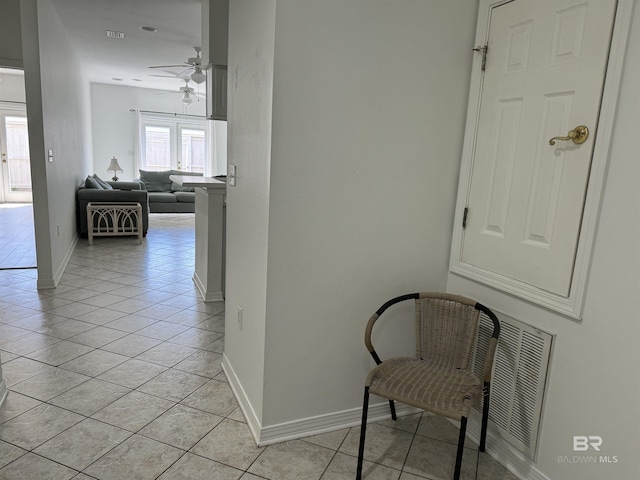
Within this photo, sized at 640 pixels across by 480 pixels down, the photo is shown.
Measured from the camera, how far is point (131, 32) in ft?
17.7

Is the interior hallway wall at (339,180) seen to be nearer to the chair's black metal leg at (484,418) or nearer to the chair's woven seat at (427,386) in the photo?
the chair's woven seat at (427,386)

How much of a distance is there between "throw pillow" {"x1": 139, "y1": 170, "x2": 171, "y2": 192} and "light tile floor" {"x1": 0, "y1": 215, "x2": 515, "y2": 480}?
237 inches

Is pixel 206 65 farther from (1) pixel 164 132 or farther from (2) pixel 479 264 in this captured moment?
(1) pixel 164 132

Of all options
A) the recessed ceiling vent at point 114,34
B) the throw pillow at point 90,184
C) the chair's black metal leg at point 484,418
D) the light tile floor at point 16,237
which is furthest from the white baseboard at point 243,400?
the throw pillow at point 90,184

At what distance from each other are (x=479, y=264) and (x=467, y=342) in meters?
0.37

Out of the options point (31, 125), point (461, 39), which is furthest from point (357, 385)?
point (31, 125)

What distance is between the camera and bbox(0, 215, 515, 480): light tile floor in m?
1.78

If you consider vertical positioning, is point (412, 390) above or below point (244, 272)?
below

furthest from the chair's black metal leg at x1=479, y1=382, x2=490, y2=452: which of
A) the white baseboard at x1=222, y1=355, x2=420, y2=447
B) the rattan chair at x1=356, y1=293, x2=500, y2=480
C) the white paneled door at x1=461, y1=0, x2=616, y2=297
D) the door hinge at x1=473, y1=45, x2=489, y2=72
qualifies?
the door hinge at x1=473, y1=45, x2=489, y2=72

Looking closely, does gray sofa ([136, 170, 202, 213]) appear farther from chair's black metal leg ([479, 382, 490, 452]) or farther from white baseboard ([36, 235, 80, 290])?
chair's black metal leg ([479, 382, 490, 452])

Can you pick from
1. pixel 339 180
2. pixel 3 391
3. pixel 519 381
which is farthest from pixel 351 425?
pixel 3 391

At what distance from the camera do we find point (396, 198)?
202cm

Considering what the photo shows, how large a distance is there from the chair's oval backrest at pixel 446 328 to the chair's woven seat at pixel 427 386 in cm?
6

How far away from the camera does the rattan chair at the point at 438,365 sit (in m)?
1.65
